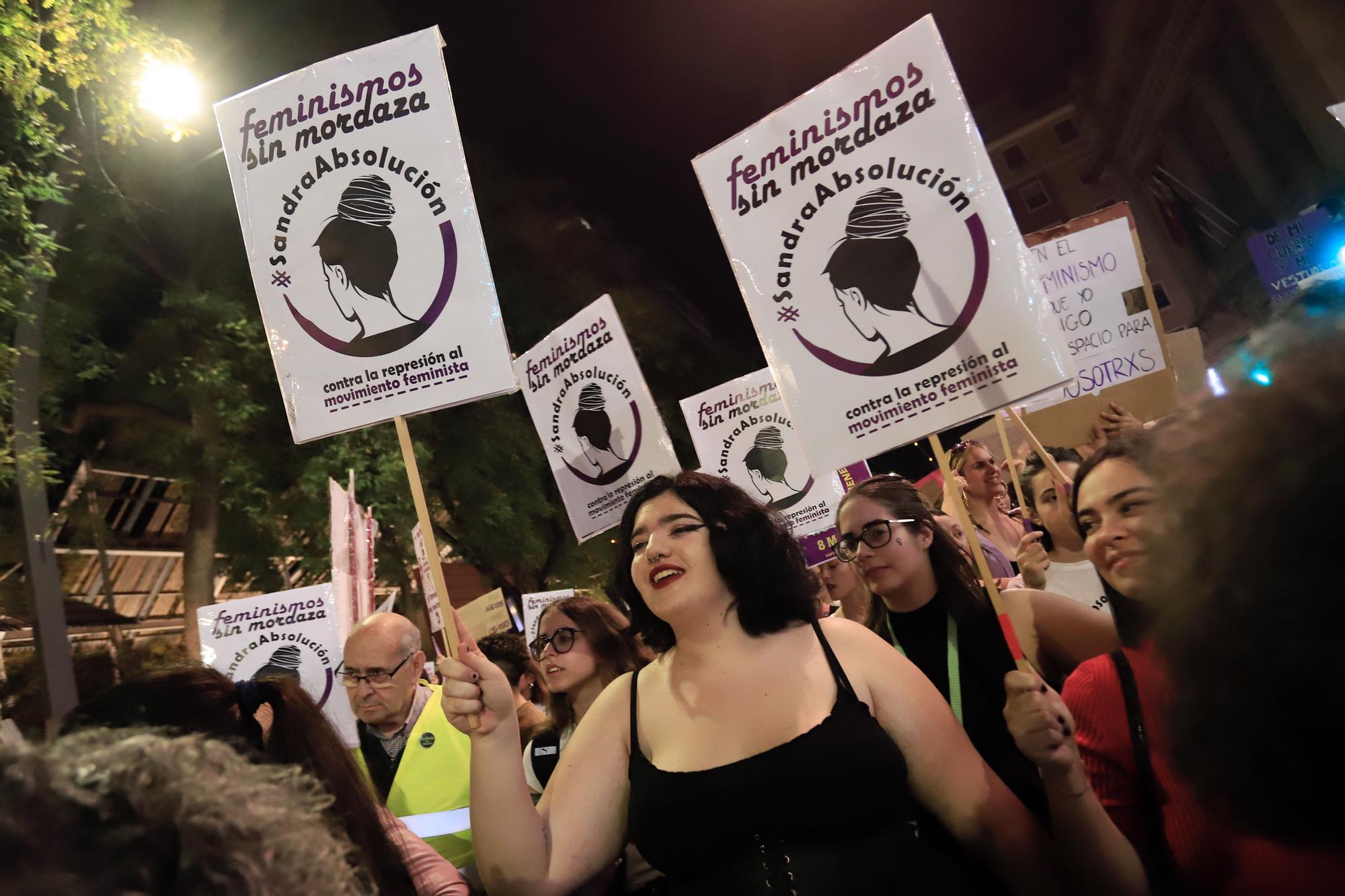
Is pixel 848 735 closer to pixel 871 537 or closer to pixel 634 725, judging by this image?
pixel 634 725

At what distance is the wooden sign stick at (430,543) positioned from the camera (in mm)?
2301

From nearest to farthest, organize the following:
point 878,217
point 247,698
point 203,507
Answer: point 247,698, point 878,217, point 203,507

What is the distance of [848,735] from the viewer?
197 centimetres

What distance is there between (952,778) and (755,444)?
4.40 meters

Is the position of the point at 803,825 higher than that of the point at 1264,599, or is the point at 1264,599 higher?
the point at 1264,599

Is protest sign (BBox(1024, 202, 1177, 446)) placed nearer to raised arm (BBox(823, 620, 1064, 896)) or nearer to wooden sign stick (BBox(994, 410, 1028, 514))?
wooden sign stick (BBox(994, 410, 1028, 514))

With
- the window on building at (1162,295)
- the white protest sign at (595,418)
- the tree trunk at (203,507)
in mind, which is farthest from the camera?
the window on building at (1162,295)

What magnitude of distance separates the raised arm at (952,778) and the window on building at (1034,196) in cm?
4044

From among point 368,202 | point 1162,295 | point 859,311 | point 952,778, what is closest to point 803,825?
point 952,778

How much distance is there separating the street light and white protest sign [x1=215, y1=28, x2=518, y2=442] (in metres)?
5.70

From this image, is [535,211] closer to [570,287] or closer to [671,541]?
[570,287]

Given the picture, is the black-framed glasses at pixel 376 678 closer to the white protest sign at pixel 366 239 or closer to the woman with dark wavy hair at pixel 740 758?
the white protest sign at pixel 366 239

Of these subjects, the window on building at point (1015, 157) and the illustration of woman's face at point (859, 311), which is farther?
the window on building at point (1015, 157)

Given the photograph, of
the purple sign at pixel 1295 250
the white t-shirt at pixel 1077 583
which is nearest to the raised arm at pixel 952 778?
the white t-shirt at pixel 1077 583
